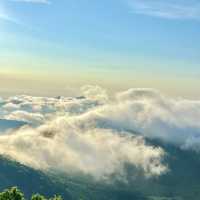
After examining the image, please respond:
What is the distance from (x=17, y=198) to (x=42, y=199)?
23.7 ft

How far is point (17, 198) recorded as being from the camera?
419ft

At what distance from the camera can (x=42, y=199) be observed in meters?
129

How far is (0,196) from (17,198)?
199 inches

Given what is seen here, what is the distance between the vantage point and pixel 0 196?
12556cm

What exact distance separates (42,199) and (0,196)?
12.2 metres
